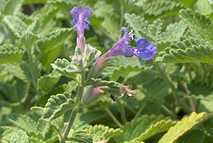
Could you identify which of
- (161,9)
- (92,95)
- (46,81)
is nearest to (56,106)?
(92,95)

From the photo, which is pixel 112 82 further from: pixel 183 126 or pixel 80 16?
pixel 183 126

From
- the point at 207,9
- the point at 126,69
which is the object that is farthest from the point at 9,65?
the point at 207,9

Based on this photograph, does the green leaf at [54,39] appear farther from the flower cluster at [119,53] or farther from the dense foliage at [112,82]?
the flower cluster at [119,53]

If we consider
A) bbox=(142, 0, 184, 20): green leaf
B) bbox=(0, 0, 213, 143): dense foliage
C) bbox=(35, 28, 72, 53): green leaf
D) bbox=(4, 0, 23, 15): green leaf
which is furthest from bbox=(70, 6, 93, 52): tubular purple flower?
bbox=(4, 0, 23, 15): green leaf

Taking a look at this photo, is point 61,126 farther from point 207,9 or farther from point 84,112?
point 207,9

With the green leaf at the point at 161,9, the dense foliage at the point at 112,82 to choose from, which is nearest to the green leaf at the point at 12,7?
the dense foliage at the point at 112,82

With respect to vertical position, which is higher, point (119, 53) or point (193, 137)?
point (119, 53)

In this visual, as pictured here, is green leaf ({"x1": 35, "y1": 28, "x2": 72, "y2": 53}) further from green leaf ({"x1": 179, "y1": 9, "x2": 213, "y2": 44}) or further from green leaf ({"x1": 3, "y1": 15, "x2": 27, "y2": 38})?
green leaf ({"x1": 179, "y1": 9, "x2": 213, "y2": 44})
